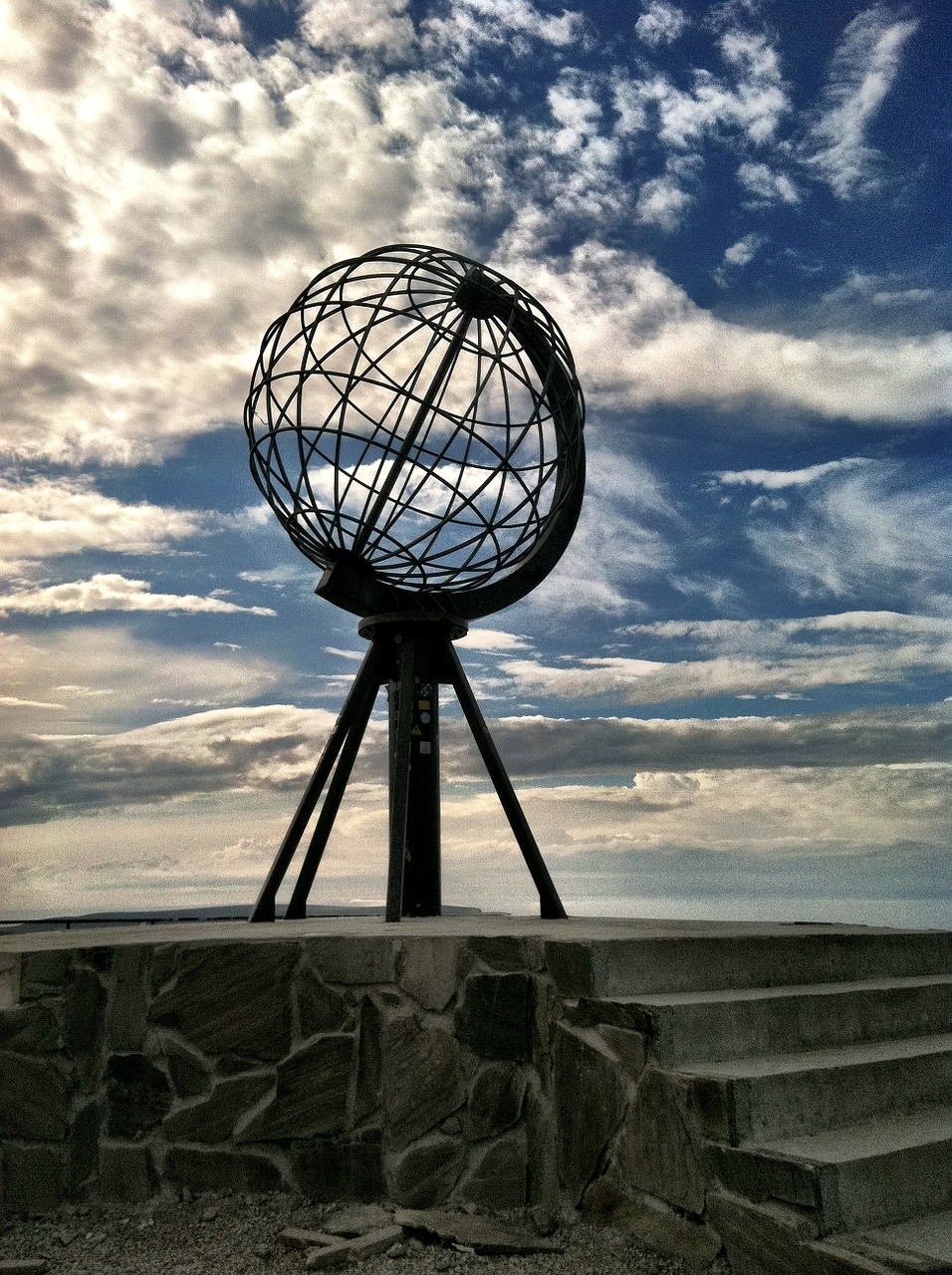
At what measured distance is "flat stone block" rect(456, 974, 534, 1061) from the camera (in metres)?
4.03

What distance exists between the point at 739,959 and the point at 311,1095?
193 cm

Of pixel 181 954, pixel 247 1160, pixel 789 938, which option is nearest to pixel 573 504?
pixel 789 938

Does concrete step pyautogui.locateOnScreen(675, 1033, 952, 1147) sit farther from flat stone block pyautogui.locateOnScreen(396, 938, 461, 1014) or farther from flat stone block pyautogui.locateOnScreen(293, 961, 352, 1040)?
flat stone block pyautogui.locateOnScreen(293, 961, 352, 1040)

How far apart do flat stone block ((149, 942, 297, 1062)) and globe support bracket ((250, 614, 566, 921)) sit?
190cm

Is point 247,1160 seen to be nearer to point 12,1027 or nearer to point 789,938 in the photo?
point 12,1027

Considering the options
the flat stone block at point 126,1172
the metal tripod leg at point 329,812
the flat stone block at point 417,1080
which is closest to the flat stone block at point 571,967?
the flat stone block at point 417,1080

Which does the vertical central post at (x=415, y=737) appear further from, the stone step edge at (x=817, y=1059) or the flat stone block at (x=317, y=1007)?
Result: the stone step edge at (x=817, y=1059)

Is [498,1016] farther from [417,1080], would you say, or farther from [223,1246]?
[223,1246]

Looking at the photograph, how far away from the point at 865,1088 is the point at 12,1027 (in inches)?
143

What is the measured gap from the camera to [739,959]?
165 inches

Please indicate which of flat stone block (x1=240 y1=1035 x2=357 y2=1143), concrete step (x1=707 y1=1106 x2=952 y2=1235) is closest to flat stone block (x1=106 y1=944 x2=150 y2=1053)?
flat stone block (x1=240 y1=1035 x2=357 y2=1143)

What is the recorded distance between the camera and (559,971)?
3.90 meters

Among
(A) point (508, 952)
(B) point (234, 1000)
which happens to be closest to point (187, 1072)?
(B) point (234, 1000)

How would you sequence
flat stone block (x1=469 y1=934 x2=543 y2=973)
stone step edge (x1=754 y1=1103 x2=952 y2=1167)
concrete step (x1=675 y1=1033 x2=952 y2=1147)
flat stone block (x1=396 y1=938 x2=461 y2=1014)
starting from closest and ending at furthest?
stone step edge (x1=754 y1=1103 x2=952 y2=1167), concrete step (x1=675 y1=1033 x2=952 y2=1147), flat stone block (x1=469 y1=934 x2=543 y2=973), flat stone block (x1=396 y1=938 x2=461 y2=1014)
